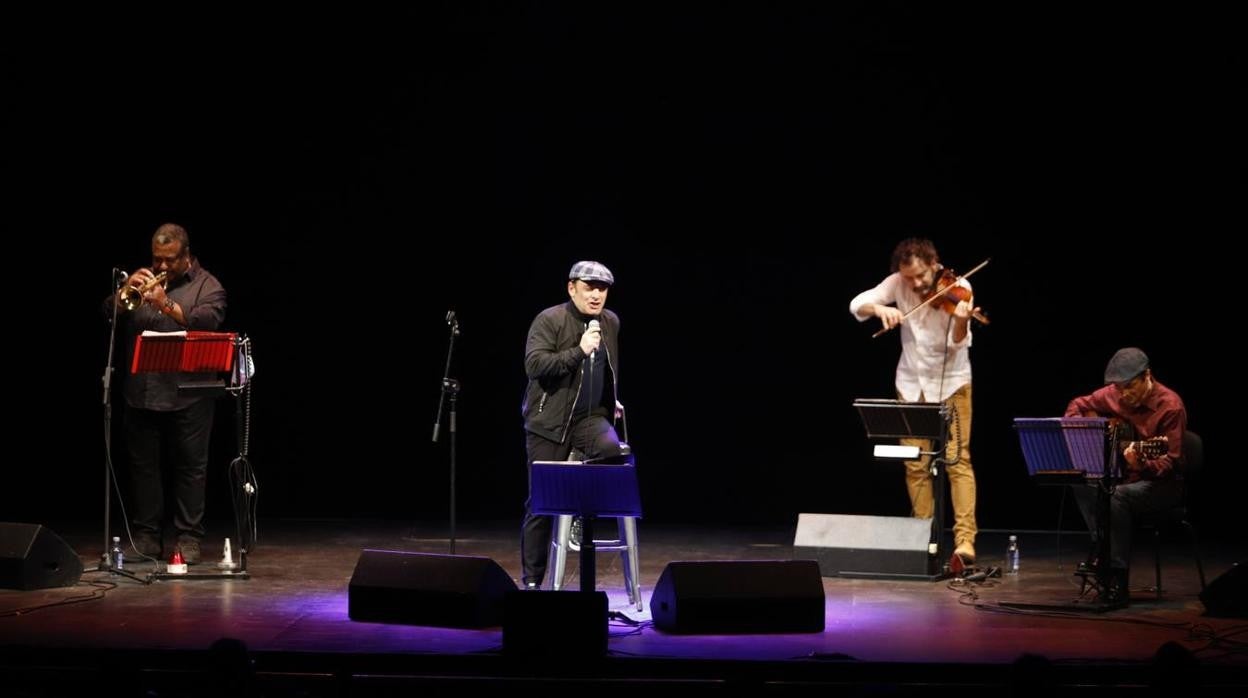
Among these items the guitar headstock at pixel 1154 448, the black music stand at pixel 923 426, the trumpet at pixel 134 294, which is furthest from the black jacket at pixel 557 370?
the guitar headstock at pixel 1154 448

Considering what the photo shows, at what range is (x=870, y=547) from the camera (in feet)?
23.4

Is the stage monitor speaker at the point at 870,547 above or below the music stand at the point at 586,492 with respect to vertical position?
below

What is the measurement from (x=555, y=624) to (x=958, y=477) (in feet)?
10.1

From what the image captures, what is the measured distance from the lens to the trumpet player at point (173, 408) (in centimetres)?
715

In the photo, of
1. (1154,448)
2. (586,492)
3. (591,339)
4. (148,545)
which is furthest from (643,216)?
(586,492)

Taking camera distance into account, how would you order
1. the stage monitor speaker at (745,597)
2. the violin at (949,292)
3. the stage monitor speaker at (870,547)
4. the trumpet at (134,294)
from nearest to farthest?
the stage monitor speaker at (745,597), the trumpet at (134,294), the stage monitor speaker at (870,547), the violin at (949,292)

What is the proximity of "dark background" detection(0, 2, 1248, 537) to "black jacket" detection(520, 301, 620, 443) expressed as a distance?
273cm

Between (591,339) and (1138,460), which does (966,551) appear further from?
(591,339)

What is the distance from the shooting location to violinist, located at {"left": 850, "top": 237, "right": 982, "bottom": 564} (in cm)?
729

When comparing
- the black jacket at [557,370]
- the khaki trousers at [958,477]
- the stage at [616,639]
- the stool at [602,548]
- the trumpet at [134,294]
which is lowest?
the stage at [616,639]

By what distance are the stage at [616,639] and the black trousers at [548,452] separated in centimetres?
42

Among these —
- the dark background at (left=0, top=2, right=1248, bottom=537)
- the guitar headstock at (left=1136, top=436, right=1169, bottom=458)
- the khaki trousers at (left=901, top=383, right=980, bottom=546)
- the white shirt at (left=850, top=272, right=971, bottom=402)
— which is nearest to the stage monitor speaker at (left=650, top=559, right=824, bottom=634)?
the guitar headstock at (left=1136, top=436, right=1169, bottom=458)

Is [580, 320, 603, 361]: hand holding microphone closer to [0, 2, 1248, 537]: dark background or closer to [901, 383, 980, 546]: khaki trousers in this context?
[901, 383, 980, 546]: khaki trousers

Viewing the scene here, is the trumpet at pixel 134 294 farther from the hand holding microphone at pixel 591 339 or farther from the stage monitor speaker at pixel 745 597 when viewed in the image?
the stage monitor speaker at pixel 745 597
